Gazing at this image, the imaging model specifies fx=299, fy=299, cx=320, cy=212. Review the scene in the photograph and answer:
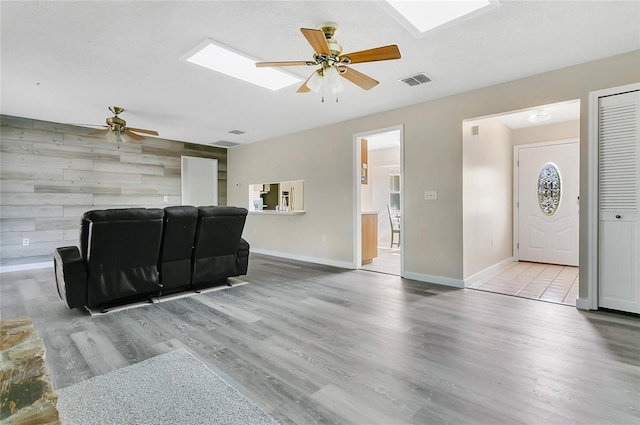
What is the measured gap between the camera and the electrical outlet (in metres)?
4.34

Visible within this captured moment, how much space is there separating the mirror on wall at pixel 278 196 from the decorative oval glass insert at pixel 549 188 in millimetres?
4665

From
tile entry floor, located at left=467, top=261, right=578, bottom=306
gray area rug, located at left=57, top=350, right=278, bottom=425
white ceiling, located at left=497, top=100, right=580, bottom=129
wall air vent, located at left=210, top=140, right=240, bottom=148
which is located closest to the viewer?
gray area rug, located at left=57, top=350, right=278, bottom=425

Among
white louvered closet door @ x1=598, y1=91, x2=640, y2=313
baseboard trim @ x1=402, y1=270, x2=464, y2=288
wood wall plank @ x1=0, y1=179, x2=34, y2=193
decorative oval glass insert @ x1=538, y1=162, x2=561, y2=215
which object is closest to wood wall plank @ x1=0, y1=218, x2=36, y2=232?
wood wall plank @ x1=0, y1=179, x2=34, y2=193

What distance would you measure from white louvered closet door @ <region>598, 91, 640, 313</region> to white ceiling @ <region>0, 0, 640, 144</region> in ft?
2.14

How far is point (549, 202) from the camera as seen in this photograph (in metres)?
5.66

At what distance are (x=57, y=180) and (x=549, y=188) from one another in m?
9.27

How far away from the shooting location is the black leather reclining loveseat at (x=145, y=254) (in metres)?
2.98

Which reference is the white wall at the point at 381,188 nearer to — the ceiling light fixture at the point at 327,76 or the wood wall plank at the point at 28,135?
the ceiling light fixture at the point at 327,76

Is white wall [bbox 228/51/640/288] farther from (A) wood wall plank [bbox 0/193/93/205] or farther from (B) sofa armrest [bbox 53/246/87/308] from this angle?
(B) sofa armrest [bbox 53/246/87/308]

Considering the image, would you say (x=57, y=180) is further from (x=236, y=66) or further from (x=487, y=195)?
(x=487, y=195)

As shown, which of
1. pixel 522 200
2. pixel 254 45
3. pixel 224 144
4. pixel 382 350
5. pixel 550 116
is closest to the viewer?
pixel 382 350

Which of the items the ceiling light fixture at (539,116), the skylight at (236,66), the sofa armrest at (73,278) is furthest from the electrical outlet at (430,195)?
the sofa armrest at (73,278)

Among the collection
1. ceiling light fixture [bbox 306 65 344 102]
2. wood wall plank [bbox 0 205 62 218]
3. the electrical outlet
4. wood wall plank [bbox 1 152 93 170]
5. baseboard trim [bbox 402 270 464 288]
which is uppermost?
ceiling light fixture [bbox 306 65 344 102]

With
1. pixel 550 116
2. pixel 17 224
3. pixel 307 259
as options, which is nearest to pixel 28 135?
pixel 17 224
